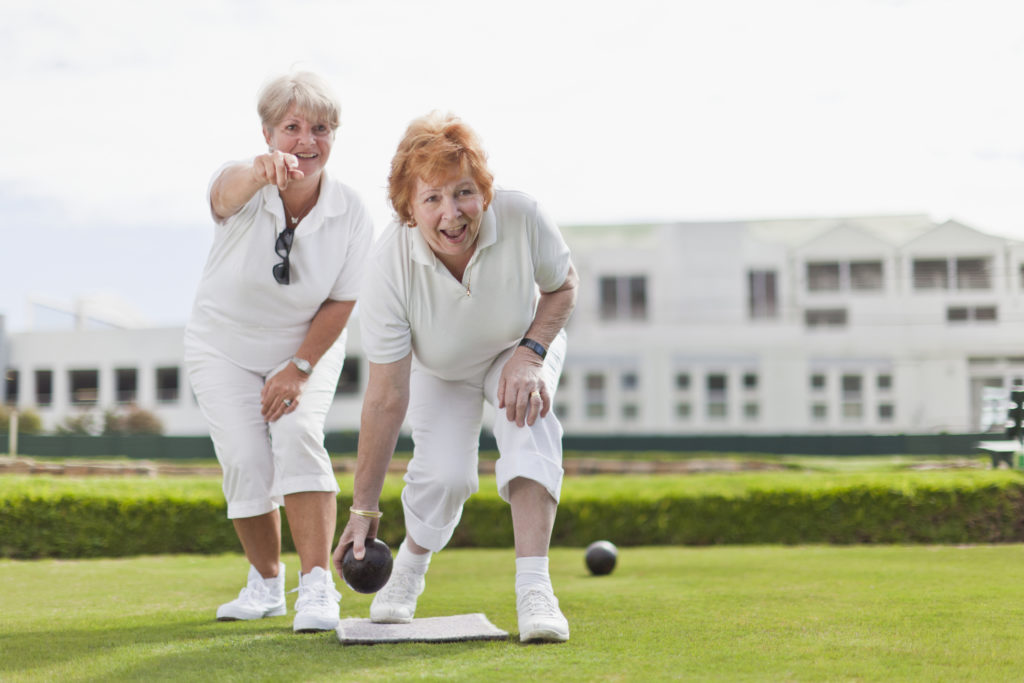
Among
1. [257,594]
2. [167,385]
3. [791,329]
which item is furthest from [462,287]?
[167,385]

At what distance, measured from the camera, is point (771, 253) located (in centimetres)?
2792

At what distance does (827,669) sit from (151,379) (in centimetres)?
3046

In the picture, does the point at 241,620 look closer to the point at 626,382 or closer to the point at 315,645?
the point at 315,645

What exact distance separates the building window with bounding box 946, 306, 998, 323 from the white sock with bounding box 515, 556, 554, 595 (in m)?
27.0

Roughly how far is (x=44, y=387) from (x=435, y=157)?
3161 centimetres

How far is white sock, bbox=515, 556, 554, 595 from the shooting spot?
9.35ft

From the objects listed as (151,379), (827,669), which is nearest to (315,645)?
(827,669)

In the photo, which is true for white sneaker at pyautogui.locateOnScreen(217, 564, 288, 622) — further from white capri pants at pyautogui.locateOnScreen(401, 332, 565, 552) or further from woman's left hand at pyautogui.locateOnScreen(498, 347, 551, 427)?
woman's left hand at pyautogui.locateOnScreen(498, 347, 551, 427)

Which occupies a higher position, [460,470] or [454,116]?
[454,116]

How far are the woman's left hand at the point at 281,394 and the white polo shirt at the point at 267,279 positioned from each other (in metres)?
0.13

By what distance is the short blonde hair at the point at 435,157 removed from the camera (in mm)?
2703

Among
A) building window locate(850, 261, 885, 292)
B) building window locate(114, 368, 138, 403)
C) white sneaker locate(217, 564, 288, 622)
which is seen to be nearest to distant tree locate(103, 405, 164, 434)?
building window locate(114, 368, 138, 403)

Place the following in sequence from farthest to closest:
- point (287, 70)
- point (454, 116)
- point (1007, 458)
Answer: point (1007, 458) < point (287, 70) < point (454, 116)

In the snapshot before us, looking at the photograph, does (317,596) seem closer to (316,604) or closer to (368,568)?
(316,604)
